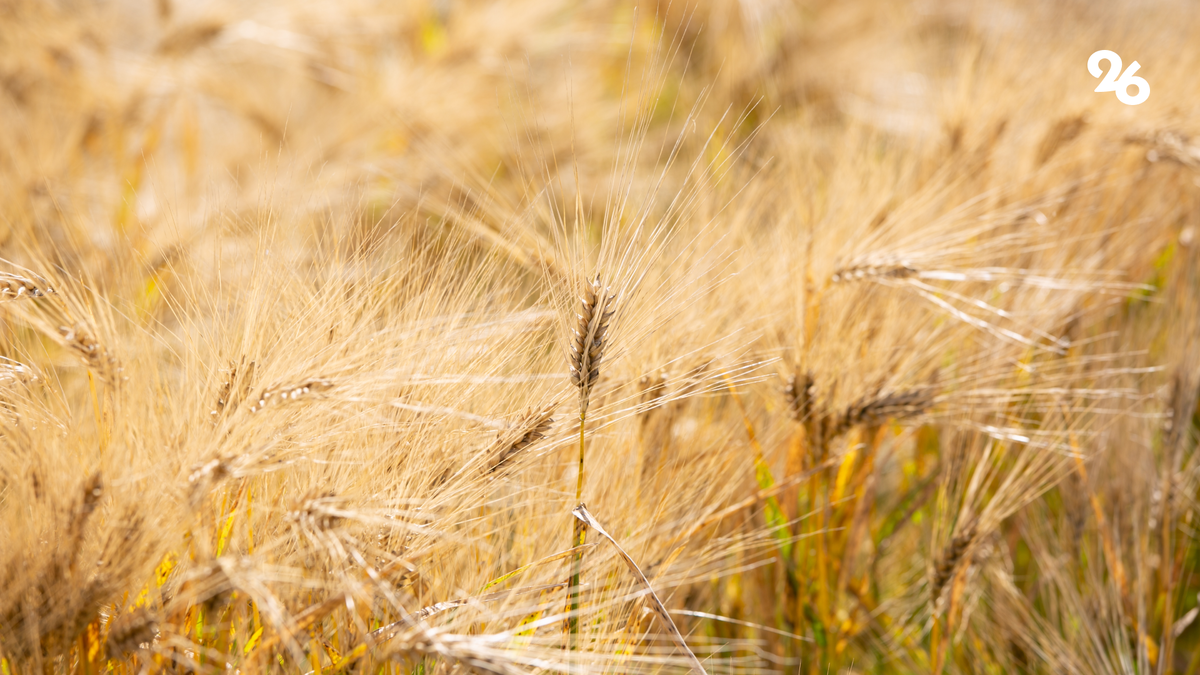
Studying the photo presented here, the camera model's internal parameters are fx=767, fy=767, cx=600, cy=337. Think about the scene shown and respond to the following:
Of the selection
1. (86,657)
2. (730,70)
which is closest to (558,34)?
(730,70)

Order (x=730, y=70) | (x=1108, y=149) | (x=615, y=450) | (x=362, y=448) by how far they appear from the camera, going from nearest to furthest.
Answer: (x=362, y=448) < (x=615, y=450) < (x=1108, y=149) < (x=730, y=70)

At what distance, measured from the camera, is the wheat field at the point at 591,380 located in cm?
61

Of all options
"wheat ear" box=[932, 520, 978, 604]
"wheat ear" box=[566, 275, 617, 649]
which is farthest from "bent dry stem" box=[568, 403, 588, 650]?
"wheat ear" box=[932, 520, 978, 604]

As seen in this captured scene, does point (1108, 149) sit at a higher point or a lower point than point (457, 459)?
higher

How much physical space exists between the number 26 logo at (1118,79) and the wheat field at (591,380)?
0.13 feet

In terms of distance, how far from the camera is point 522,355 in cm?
78

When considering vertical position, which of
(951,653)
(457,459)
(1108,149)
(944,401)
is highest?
(1108,149)

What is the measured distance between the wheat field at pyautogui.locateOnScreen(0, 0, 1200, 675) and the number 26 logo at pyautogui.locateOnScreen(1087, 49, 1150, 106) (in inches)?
1.5

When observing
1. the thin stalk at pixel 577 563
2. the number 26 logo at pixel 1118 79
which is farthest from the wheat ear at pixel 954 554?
the number 26 logo at pixel 1118 79

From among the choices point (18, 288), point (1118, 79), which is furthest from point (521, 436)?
point (1118, 79)

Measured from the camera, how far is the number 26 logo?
1.42 meters

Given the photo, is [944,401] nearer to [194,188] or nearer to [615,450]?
[615,450]

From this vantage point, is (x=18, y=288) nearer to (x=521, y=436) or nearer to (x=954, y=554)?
(x=521, y=436)

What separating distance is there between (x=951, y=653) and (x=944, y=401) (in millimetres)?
324
